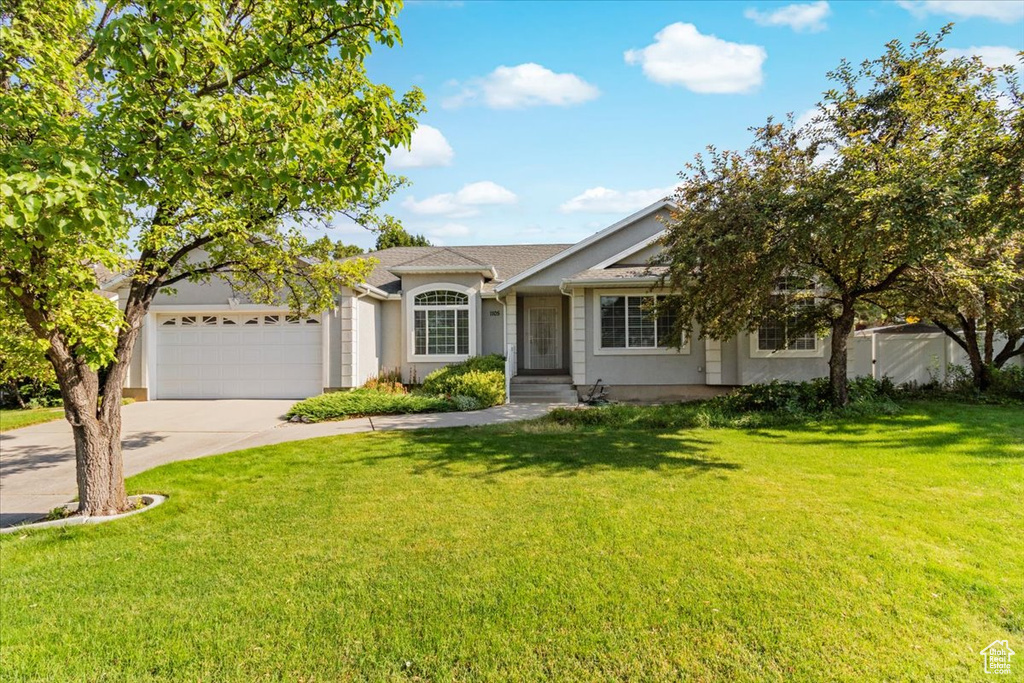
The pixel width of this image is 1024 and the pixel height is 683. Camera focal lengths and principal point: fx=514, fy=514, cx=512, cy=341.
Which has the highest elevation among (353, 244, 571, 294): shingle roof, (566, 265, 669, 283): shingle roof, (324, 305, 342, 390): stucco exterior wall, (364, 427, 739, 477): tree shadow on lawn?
(353, 244, 571, 294): shingle roof

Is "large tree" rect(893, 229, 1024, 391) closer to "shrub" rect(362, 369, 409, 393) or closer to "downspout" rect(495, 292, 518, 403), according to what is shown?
"downspout" rect(495, 292, 518, 403)

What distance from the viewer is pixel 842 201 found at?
8.31 meters

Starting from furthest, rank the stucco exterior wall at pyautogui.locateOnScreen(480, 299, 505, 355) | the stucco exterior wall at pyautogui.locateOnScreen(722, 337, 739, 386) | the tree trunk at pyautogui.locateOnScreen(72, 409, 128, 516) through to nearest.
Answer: the stucco exterior wall at pyautogui.locateOnScreen(480, 299, 505, 355)
the stucco exterior wall at pyautogui.locateOnScreen(722, 337, 739, 386)
the tree trunk at pyautogui.locateOnScreen(72, 409, 128, 516)

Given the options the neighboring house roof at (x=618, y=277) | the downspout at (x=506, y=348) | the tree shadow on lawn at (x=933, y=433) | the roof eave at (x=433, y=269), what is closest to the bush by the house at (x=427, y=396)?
the downspout at (x=506, y=348)

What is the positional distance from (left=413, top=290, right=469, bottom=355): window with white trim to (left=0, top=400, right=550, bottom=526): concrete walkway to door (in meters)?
3.53

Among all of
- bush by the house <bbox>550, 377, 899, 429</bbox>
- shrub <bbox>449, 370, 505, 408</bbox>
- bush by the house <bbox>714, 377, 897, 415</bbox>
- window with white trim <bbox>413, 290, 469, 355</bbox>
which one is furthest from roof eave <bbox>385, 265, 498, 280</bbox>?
bush by the house <bbox>714, 377, 897, 415</bbox>

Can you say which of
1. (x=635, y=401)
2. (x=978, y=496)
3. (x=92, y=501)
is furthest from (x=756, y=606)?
(x=635, y=401)

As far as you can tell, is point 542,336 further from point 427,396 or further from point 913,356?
point 913,356

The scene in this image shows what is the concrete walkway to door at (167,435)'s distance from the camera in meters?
7.01

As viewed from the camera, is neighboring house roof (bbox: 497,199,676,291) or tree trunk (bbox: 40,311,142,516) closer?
tree trunk (bbox: 40,311,142,516)

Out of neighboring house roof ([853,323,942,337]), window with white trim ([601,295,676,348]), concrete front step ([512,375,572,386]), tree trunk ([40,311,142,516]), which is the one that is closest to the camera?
tree trunk ([40,311,142,516])

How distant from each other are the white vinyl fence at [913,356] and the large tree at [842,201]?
13.1ft

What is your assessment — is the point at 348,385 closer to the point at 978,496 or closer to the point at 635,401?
the point at 635,401

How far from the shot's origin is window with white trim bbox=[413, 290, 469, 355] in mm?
15922
